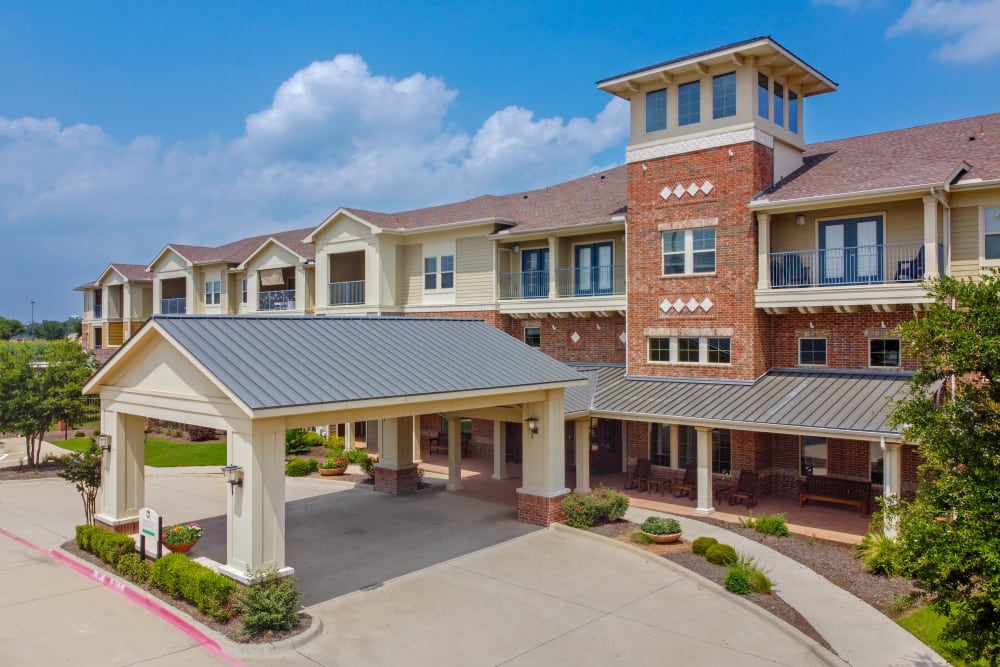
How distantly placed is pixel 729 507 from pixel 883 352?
19.2 feet

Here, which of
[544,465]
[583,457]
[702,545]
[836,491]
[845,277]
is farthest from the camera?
A: [583,457]

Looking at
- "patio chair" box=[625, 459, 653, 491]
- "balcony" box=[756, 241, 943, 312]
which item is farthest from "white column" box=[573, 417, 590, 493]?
"balcony" box=[756, 241, 943, 312]

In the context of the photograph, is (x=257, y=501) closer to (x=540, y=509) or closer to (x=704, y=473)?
(x=540, y=509)

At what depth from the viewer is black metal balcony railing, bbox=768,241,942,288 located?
18453mm

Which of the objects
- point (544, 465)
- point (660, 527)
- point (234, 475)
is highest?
point (234, 475)

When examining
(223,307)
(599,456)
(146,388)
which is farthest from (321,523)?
(223,307)

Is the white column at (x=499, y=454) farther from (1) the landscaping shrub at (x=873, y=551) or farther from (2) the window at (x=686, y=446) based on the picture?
(1) the landscaping shrub at (x=873, y=551)

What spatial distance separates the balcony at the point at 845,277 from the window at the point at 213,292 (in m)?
29.9

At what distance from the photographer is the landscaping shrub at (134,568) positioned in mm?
13617

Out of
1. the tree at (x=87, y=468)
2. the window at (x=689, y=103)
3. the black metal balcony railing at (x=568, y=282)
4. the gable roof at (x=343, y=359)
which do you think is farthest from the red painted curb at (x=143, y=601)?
the window at (x=689, y=103)

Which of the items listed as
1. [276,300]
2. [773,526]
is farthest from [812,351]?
[276,300]

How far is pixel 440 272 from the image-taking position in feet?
95.0

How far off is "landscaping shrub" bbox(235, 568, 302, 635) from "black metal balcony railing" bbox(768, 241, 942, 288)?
15.4m

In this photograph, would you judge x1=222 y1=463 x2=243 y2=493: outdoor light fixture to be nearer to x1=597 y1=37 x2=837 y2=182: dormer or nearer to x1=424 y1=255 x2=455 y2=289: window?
x1=597 y1=37 x2=837 y2=182: dormer
